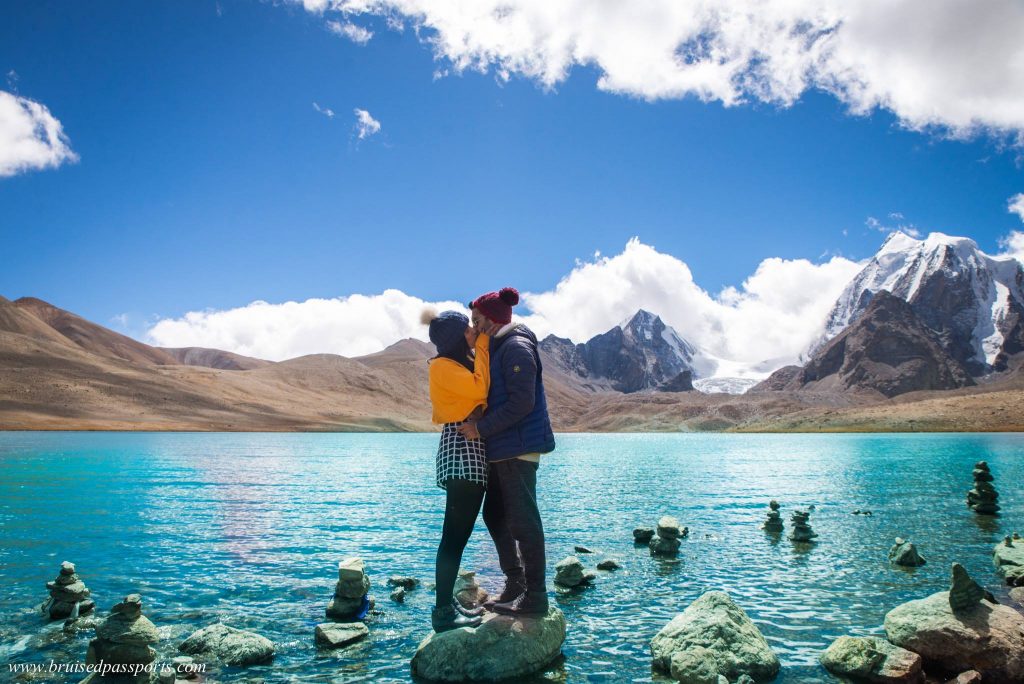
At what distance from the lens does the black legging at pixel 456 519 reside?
388 inches

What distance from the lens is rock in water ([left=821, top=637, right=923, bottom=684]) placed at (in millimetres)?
10672

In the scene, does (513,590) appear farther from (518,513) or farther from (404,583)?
(404,583)

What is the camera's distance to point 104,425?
19038cm

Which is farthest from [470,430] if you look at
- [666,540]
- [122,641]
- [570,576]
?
[666,540]

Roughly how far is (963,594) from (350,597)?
12.1 meters

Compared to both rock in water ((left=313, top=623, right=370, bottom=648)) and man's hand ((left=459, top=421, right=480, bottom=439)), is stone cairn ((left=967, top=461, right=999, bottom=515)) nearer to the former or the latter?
rock in water ((left=313, top=623, right=370, bottom=648))

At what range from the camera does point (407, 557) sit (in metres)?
21.5

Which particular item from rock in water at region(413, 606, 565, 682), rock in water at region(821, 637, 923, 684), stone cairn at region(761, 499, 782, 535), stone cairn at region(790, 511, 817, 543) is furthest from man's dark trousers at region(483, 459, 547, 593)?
stone cairn at region(761, 499, 782, 535)

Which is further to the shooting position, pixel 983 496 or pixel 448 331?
pixel 983 496

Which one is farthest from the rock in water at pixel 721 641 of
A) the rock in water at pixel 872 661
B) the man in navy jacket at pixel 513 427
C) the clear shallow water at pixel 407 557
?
the man in navy jacket at pixel 513 427

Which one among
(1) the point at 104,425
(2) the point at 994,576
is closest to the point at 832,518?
Answer: (2) the point at 994,576

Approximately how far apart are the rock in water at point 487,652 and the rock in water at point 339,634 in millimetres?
2370

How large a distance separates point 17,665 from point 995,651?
1677cm

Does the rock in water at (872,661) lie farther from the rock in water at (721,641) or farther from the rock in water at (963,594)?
the rock in water at (963,594)
